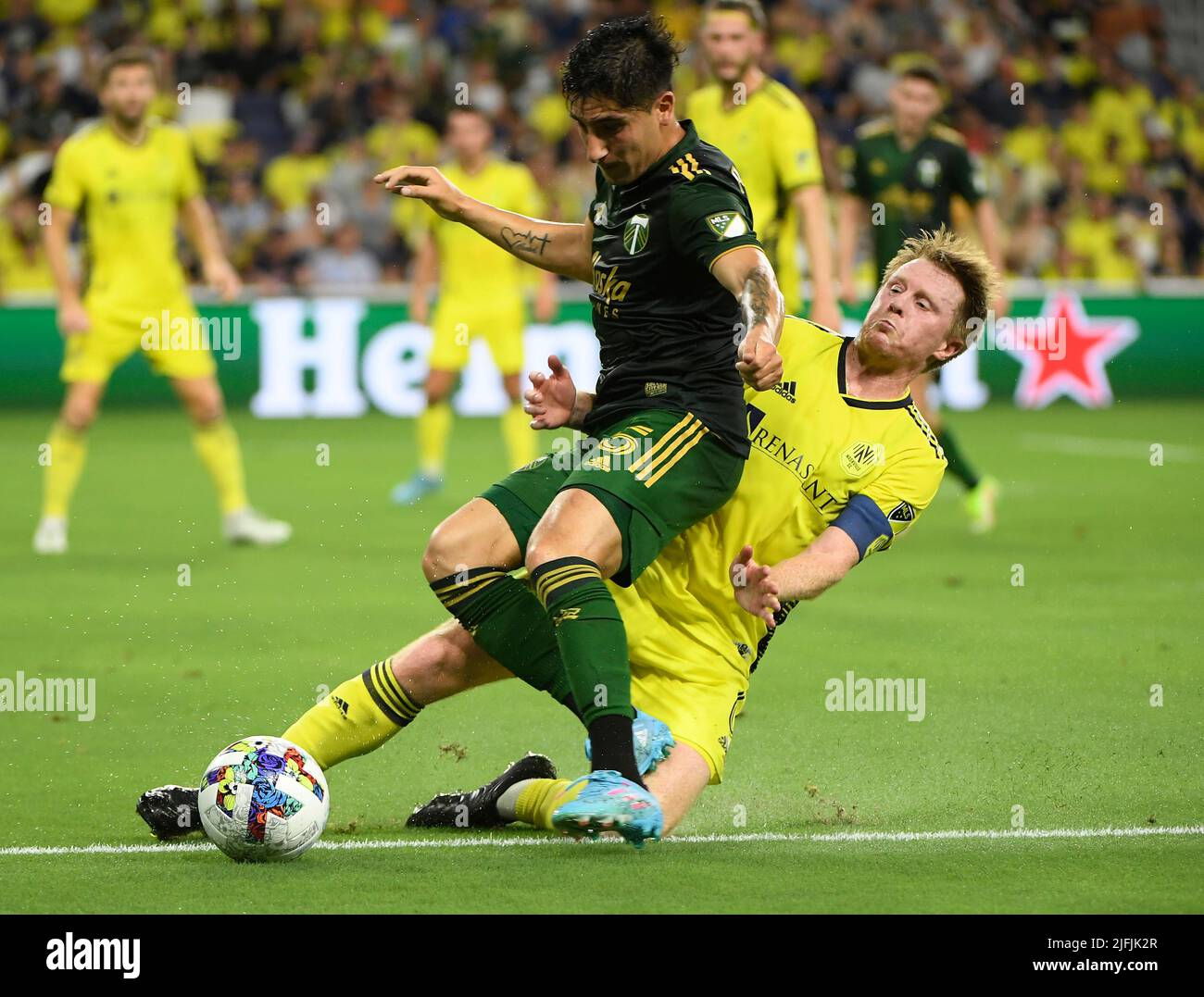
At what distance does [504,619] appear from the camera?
4.98m

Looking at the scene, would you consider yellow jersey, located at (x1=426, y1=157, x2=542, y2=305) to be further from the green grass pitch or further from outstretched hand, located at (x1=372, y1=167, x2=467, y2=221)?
outstretched hand, located at (x1=372, y1=167, x2=467, y2=221)

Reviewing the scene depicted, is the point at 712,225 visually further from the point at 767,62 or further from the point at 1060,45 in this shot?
the point at 1060,45

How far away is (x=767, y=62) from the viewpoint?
20422 mm

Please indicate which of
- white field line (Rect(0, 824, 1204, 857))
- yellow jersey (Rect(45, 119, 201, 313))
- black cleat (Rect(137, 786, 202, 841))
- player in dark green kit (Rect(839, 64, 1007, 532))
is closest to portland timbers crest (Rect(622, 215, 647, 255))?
white field line (Rect(0, 824, 1204, 857))

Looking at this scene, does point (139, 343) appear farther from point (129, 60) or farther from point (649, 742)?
point (649, 742)

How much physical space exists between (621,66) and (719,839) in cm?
197

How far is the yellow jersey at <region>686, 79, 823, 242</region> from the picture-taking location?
29.8 feet

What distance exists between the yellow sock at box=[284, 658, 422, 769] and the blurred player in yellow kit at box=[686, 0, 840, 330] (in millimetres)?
4350

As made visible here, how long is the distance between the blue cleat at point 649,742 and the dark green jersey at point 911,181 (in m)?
6.59

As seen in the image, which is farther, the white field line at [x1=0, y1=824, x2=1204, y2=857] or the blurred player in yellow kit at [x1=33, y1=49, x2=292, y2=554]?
the blurred player in yellow kit at [x1=33, y1=49, x2=292, y2=554]

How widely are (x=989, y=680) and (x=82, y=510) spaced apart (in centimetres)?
674

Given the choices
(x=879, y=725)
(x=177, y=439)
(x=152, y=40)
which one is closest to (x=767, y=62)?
(x=152, y=40)

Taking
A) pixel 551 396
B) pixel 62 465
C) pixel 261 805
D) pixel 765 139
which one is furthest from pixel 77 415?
pixel 261 805

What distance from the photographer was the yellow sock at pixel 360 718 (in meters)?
5.10
